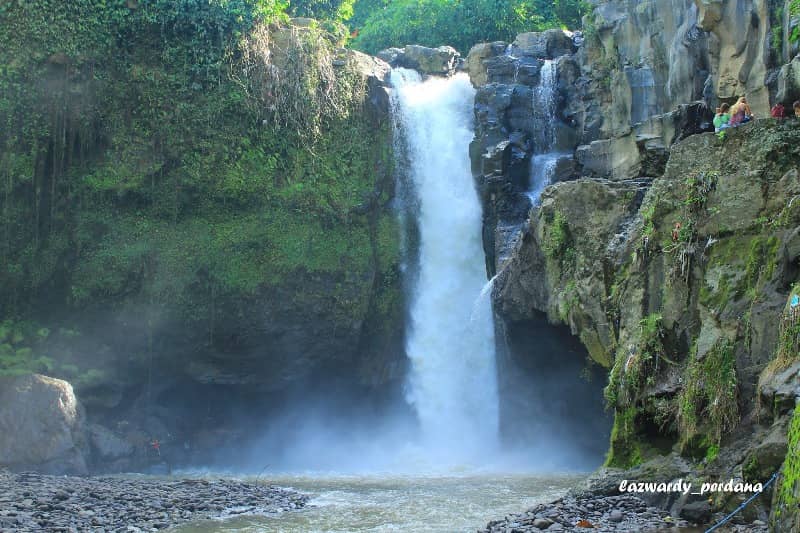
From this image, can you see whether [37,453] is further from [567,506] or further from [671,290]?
[671,290]

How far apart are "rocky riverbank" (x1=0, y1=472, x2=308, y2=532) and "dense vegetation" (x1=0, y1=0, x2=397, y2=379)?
674 centimetres

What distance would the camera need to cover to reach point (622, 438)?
1285 centimetres

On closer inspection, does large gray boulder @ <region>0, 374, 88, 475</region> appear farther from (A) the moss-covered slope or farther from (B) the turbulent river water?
(A) the moss-covered slope

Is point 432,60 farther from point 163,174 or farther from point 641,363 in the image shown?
point 641,363

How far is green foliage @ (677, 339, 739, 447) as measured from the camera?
34.8ft

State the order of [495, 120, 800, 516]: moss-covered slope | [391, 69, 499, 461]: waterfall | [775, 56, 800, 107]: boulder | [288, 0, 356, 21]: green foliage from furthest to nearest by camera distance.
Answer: [288, 0, 356, 21]: green foliage → [391, 69, 499, 461]: waterfall → [775, 56, 800, 107]: boulder → [495, 120, 800, 516]: moss-covered slope

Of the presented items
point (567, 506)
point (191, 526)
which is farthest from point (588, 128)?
point (191, 526)

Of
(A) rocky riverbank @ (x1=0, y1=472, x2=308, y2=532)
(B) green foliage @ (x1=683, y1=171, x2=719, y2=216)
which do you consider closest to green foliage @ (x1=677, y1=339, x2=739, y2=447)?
(B) green foliage @ (x1=683, y1=171, x2=719, y2=216)

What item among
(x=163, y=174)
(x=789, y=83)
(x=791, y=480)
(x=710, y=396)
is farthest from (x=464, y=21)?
(x=791, y=480)

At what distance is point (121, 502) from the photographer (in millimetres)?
14039

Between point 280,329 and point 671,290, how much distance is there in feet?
43.7

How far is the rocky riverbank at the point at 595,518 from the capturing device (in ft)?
33.0

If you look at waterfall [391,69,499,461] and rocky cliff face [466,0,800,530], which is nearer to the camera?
rocky cliff face [466,0,800,530]

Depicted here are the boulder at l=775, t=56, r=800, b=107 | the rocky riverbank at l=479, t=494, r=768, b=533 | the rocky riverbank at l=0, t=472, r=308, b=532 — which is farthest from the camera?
Result: the boulder at l=775, t=56, r=800, b=107
